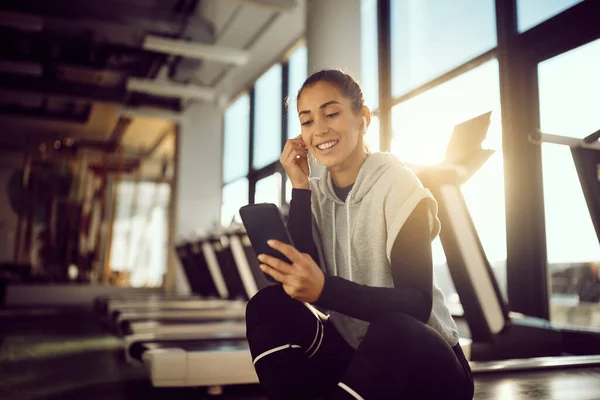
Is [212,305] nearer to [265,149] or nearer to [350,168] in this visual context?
[265,149]

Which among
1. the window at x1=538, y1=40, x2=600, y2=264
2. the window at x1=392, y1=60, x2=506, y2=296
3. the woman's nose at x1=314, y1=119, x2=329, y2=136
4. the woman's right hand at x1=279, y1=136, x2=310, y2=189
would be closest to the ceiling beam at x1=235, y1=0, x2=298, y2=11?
the window at x1=392, y1=60, x2=506, y2=296

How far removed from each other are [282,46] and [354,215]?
665cm

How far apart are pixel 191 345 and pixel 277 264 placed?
1808 millimetres

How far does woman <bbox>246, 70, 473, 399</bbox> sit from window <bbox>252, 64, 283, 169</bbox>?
5.95m

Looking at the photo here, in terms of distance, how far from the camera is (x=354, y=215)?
1378mm

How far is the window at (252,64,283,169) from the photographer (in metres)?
7.68

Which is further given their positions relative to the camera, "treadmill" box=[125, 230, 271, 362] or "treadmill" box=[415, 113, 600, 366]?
"treadmill" box=[125, 230, 271, 362]

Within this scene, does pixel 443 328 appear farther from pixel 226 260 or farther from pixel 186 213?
pixel 186 213

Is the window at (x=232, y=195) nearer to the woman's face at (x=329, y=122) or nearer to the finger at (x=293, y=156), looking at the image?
the finger at (x=293, y=156)

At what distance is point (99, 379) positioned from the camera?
265 cm

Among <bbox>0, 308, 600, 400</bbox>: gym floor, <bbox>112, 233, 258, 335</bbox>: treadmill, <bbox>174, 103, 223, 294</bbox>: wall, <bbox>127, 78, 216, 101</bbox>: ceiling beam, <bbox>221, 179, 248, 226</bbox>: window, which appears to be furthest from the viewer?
<bbox>174, 103, 223, 294</bbox>: wall

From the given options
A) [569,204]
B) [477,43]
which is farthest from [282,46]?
[569,204]

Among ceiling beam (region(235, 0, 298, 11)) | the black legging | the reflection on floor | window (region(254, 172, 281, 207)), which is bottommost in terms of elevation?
the reflection on floor

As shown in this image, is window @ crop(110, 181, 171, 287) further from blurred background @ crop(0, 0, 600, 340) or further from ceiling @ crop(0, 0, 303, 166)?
ceiling @ crop(0, 0, 303, 166)
